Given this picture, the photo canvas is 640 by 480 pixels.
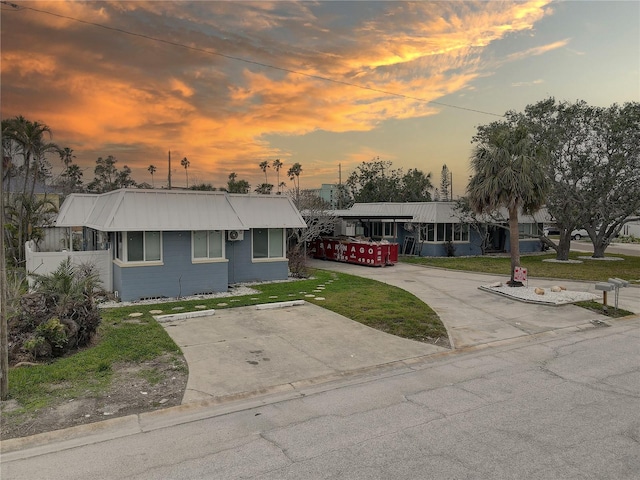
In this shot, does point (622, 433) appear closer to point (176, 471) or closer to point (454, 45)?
point (176, 471)

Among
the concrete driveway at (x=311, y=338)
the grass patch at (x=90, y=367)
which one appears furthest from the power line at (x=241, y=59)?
the concrete driveway at (x=311, y=338)

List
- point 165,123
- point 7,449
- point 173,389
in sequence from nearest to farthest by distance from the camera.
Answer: point 7,449
point 173,389
point 165,123

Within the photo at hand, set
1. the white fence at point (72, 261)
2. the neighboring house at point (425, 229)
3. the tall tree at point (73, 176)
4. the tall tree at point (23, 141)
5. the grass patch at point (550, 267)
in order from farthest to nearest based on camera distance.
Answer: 1. the tall tree at point (73, 176)
2. the neighboring house at point (425, 229)
3. the tall tree at point (23, 141)
4. the grass patch at point (550, 267)
5. the white fence at point (72, 261)

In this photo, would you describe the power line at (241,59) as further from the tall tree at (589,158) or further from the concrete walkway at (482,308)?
the concrete walkway at (482,308)

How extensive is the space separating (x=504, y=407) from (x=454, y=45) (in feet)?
50.6

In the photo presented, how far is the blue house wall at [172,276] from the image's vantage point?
A: 45.7 ft

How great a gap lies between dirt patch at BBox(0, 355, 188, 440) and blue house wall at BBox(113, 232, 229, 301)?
638cm

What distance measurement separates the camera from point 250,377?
25.4ft

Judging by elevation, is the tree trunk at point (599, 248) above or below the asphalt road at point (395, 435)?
above

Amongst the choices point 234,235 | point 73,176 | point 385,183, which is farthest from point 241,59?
point 73,176

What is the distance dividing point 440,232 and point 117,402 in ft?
90.4

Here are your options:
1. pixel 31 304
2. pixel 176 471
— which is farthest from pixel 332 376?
pixel 31 304

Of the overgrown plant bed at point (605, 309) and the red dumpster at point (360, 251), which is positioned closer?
the overgrown plant bed at point (605, 309)

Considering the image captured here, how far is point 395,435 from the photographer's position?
5.52 metres
